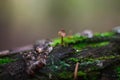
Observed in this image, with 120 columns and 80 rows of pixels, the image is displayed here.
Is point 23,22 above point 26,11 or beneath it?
beneath

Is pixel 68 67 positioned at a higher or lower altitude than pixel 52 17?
lower

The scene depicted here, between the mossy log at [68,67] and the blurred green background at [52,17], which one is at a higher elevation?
the blurred green background at [52,17]

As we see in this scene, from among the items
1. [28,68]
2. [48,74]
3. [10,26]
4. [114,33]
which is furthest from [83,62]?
[10,26]

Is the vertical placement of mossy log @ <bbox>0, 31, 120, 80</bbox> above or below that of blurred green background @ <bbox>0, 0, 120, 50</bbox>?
below

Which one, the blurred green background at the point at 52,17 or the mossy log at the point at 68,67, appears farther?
the blurred green background at the point at 52,17

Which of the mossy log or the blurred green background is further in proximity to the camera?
the blurred green background

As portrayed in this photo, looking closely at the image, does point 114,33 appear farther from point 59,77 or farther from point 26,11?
point 26,11

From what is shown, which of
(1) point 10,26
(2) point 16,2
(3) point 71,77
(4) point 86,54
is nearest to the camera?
(3) point 71,77

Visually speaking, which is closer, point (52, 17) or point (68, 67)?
point (68, 67)
